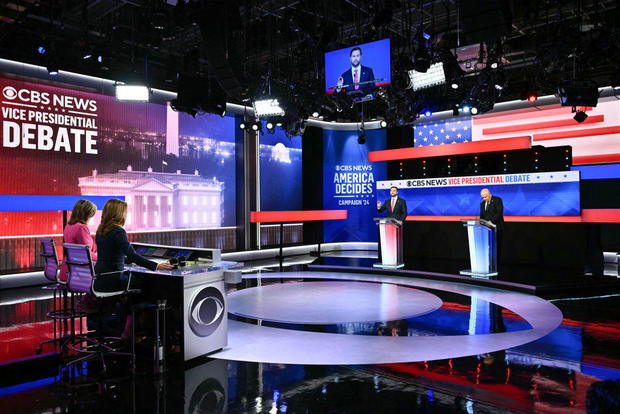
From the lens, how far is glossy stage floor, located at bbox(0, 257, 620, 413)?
Result: 9.39ft

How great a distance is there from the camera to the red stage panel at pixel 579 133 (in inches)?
407

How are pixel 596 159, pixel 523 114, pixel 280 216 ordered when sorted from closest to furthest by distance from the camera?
pixel 280 216, pixel 596 159, pixel 523 114

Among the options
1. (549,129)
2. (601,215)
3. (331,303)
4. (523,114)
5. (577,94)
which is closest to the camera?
(331,303)

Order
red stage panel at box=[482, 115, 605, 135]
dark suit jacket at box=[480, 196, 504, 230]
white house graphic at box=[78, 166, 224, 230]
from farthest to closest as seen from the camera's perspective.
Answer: red stage panel at box=[482, 115, 605, 135] → white house graphic at box=[78, 166, 224, 230] → dark suit jacket at box=[480, 196, 504, 230]

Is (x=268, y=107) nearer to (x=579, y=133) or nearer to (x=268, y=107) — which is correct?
(x=268, y=107)

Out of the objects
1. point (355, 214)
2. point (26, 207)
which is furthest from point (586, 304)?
point (355, 214)

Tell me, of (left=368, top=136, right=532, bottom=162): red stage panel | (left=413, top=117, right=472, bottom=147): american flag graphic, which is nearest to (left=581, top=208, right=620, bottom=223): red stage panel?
(left=368, top=136, right=532, bottom=162): red stage panel

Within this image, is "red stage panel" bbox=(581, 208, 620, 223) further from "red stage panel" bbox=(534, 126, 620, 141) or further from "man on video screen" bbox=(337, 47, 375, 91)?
"man on video screen" bbox=(337, 47, 375, 91)

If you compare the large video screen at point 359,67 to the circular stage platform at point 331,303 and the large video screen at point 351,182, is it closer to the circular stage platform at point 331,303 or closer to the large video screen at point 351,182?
the circular stage platform at point 331,303

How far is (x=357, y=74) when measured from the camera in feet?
21.4

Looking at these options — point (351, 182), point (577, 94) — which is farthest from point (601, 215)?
point (351, 182)

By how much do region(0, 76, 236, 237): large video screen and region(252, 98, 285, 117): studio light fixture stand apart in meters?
2.38

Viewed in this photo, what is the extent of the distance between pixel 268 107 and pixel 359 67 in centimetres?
293

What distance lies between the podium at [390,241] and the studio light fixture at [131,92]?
188 inches
